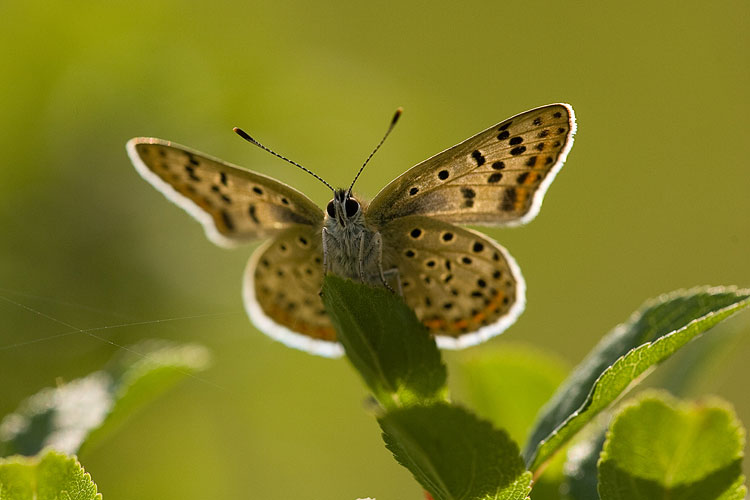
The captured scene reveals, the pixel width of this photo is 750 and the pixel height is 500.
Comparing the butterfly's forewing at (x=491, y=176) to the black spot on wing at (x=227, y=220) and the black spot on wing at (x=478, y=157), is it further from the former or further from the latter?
the black spot on wing at (x=227, y=220)

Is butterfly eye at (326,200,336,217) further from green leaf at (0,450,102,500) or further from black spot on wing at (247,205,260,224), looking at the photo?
green leaf at (0,450,102,500)

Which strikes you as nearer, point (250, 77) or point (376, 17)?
point (250, 77)

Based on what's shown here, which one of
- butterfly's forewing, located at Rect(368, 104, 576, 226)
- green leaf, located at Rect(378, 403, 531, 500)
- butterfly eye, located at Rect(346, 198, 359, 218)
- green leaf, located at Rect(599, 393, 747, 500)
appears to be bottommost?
green leaf, located at Rect(599, 393, 747, 500)

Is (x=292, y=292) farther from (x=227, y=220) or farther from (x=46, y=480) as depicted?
(x=46, y=480)

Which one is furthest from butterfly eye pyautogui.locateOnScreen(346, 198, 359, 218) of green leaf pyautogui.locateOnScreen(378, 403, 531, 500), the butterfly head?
green leaf pyautogui.locateOnScreen(378, 403, 531, 500)

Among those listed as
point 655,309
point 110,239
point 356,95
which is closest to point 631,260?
point 356,95

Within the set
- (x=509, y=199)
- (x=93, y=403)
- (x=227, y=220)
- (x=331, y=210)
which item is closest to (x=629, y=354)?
(x=509, y=199)

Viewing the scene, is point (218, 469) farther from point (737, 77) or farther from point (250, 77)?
point (737, 77)
